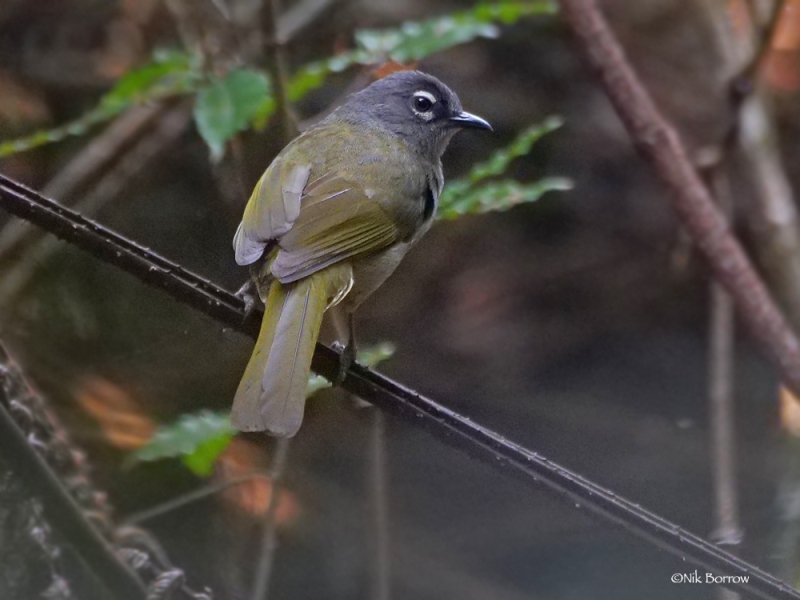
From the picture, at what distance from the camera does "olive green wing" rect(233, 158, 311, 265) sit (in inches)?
82.8

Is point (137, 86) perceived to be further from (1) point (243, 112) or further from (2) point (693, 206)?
(2) point (693, 206)

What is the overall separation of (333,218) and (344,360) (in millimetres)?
360

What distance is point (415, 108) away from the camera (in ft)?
9.65

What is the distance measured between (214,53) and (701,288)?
7.12 ft

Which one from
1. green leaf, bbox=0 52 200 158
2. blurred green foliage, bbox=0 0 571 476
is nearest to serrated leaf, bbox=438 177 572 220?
blurred green foliage, bbox=0 0 571 476

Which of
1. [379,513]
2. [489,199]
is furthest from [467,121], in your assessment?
[379,513]

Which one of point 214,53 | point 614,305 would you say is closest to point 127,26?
point 214,53

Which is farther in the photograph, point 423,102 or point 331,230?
point 423,102

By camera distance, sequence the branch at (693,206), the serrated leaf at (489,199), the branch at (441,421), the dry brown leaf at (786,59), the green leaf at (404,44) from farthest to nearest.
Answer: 1. the dry brown leaf at (786,59)
2. the branch at (693,206)
3. the green leaf at (404,44)
4. the serrated leaf at (489,199)
5. the branch at (441,421)

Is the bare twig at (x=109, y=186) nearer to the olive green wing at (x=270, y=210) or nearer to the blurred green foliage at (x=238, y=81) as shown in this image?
the blurred green foliage at (x=238, y=81)

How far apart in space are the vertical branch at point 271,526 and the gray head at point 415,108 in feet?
3.27

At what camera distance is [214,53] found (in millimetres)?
3125

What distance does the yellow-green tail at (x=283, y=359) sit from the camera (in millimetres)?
1793

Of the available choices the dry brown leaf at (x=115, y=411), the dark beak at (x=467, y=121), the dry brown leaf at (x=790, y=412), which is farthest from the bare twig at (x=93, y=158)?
the dry brown leaf at (x=790, y=412)
